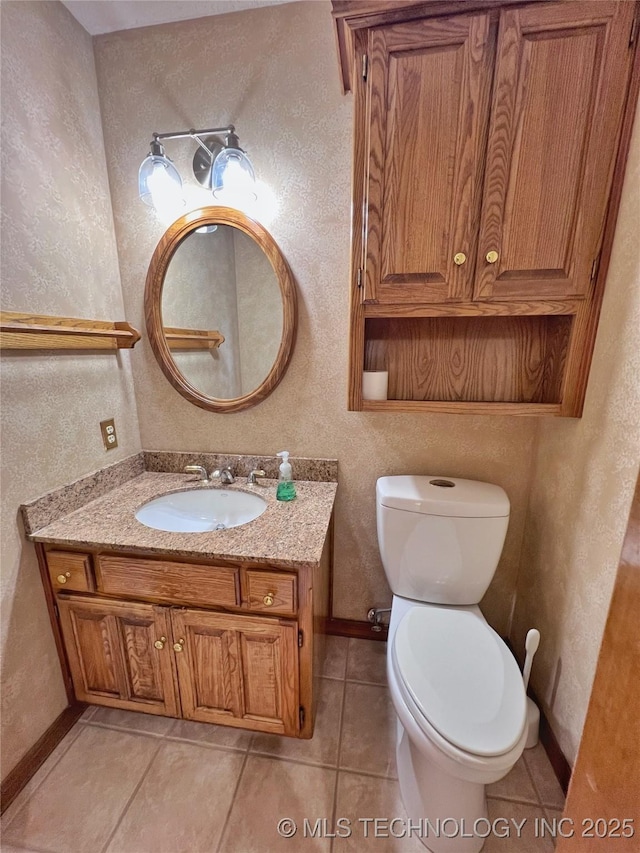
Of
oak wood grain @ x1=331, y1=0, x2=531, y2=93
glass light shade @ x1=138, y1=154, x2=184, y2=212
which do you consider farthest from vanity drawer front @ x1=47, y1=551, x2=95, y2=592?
oak wood grain @ x1=331, y1=0, x2=531, y2=93

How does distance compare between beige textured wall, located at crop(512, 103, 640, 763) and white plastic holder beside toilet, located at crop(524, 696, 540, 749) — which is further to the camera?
white plastic holder beside toilet, located at crop(524, 696, 540, 749)

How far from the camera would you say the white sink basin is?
4.53 ft

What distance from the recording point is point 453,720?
0.86 m

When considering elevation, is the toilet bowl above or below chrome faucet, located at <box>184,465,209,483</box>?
below

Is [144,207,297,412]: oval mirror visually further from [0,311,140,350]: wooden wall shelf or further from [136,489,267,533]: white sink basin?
[136,489,267,533]: white sink basin

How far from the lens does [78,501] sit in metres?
1.27

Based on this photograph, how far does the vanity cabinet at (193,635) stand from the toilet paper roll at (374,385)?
63 cm

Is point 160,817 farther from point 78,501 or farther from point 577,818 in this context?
point 577,818

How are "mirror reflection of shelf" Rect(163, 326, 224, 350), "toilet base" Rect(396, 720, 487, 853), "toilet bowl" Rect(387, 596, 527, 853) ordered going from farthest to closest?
1. "mirror reflection of shelf" Rect(163, 326, 224, 350)
2. "toilet base" Rect(396, 720, 487, 853)
3. "toilet bowl" Rect(387, 596, 527, 853)

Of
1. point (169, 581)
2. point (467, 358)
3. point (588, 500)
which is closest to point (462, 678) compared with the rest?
point (588, 500)

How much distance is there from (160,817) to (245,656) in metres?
0.50

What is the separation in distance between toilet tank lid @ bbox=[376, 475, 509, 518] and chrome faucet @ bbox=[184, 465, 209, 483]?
2.45ft

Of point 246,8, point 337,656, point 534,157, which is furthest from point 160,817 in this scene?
point 246,8

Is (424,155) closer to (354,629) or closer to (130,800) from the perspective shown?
(354,629)
